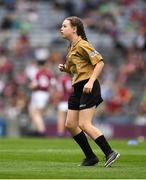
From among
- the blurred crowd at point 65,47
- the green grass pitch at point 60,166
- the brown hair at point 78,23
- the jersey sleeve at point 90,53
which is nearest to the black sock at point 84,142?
the green grass pitch at point 60,166

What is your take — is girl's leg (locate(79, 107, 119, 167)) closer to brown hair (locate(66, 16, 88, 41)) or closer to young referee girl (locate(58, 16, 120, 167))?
young referee girl (locate(58, 16, 120, 167))

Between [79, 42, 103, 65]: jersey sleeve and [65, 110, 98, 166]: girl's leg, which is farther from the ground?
[79, 42, 103, 65]: jersey sleeve

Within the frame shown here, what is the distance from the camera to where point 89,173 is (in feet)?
36.1

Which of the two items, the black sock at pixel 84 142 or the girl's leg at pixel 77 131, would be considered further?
the black sock at pixel 84 142

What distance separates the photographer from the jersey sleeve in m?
12.0

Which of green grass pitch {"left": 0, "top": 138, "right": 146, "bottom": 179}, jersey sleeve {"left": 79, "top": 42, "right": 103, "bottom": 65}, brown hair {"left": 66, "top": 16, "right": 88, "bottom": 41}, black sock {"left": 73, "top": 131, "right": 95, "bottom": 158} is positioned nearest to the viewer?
green grass pitch {"left": 0, "top": 138, "right": 146, "bottom": 179}

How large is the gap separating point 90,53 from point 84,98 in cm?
66

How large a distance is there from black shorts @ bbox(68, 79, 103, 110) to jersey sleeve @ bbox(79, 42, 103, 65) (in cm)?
34

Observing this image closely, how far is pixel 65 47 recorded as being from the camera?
30.8 m

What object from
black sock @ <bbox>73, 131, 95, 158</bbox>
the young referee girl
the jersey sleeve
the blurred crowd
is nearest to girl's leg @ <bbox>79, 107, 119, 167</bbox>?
the young referee girl

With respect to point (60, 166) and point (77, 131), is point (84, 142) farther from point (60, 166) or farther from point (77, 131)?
point (60, 166)

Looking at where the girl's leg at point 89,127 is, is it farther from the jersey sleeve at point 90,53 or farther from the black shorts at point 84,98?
the jersey sleeve at point 90,53

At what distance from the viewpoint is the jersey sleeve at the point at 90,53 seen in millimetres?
11984

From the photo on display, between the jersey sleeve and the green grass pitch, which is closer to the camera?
the green grass pitch
